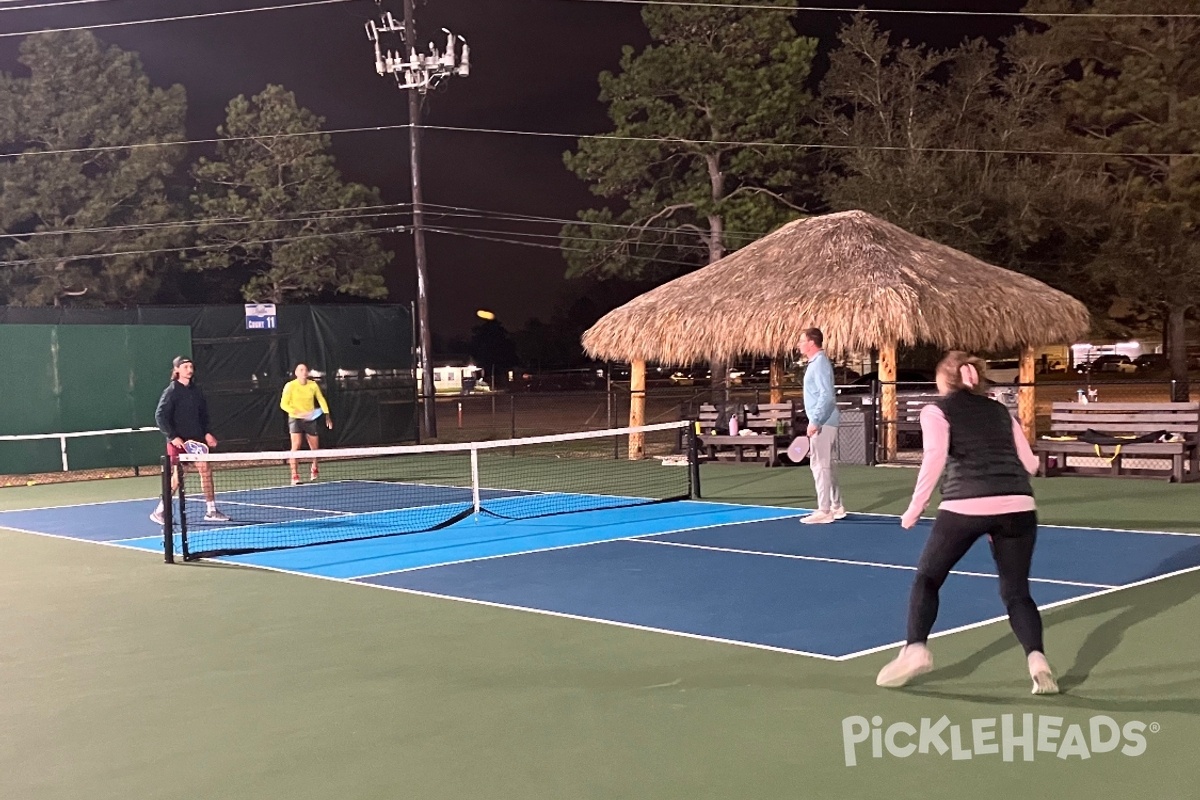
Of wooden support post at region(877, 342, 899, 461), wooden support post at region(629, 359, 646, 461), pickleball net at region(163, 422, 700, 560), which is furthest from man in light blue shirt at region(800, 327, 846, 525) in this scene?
wooden support post at region(629, 359, 646, 461)

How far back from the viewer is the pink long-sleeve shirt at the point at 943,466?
5734mm

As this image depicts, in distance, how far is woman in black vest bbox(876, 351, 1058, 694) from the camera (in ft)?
18.8

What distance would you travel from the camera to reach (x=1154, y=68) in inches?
1363

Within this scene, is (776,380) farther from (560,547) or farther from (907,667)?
(907,667)

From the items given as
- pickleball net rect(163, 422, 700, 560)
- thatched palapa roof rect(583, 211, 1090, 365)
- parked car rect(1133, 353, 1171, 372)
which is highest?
thatched palapa roof rect(583, 211, 1090, 365)

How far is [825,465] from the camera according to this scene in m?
12.2

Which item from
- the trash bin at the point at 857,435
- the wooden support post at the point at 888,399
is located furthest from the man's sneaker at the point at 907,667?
the wooden support post at the point at 888,399

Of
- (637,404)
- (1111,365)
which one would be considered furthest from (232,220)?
(1111,365)

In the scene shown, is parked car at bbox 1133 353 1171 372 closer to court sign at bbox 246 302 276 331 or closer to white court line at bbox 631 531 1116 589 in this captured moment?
court sign at bbox 246 302 276 331

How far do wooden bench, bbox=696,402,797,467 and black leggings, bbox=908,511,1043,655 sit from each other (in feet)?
44.8

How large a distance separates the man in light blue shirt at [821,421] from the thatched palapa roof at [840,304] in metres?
6.89

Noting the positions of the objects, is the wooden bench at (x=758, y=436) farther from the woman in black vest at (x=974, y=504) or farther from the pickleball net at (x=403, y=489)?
the woman in black vest at (x=974, y=504)

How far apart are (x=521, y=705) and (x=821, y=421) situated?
657 cm

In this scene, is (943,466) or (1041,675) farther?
(943,466)
